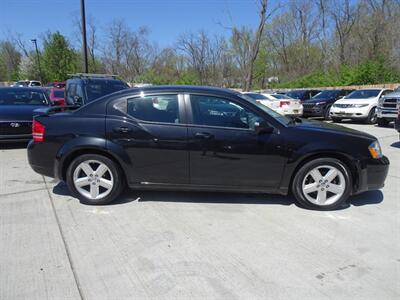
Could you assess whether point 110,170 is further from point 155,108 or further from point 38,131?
point 38,131

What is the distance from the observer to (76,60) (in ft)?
157

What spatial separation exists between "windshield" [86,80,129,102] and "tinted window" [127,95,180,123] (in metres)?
4.48

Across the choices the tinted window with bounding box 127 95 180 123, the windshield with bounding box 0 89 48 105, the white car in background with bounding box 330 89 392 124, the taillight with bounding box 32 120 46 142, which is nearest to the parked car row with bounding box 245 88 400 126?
the white car in background with bounding box 330 89 392 124

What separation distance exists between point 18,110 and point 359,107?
12170 millimetres

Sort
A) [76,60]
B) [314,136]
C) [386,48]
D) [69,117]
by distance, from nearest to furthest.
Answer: [314,136], [69,117], [386,48], [76,60]

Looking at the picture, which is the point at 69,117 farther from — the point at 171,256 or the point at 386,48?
the point at 386,48

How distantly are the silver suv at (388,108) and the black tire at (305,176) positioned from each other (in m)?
8.72

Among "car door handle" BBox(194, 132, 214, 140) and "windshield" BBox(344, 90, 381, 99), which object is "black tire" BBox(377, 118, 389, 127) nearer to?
"windshield" BBox(344, 90, 381, 99)

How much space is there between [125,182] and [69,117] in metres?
1.13

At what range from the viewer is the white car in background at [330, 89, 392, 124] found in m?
13.5

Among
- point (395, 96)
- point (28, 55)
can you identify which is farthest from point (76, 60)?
point (395, 96)

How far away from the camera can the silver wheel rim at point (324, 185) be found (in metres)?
4.18

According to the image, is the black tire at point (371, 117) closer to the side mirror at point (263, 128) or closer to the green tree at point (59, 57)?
the side mirror at point (263, 128)

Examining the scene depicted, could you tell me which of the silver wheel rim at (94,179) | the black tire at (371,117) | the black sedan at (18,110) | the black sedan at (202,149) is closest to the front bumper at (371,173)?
the black sedan at (202,149)
